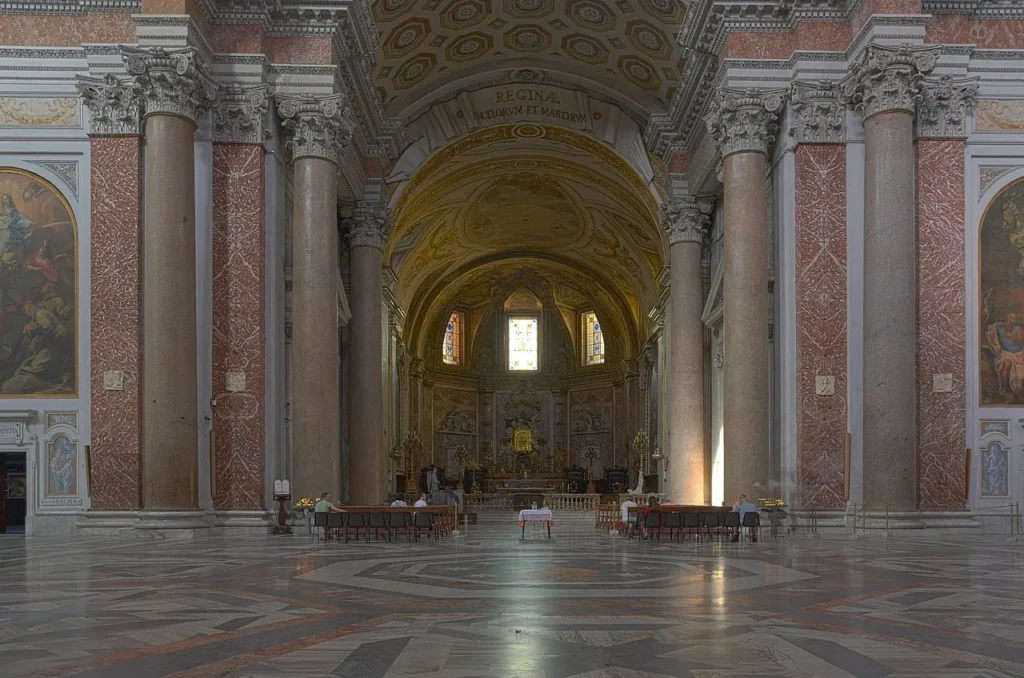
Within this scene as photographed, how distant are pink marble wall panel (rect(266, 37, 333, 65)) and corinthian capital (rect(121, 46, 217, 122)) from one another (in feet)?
7.79

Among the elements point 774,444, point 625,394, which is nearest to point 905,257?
point 774,444

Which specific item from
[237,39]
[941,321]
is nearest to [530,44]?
[237,39]

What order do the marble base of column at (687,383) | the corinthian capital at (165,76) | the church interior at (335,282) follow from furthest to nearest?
the marble base of column at (687,383) → the church interior at (335,282) → the corinthian capital at (165,76)

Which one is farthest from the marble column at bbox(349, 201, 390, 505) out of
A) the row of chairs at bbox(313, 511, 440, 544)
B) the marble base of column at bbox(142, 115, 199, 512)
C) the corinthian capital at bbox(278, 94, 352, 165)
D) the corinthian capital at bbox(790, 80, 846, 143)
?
the corinthian capital at bbox(790, 80, 846, 143)

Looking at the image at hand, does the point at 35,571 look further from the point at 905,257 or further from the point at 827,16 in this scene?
the point at 827,16

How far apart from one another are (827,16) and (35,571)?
16.6 metres

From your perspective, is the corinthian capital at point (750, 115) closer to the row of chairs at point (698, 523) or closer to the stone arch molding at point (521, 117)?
the row of chairs at point (698, 523)

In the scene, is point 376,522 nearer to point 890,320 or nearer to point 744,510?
point 744,510

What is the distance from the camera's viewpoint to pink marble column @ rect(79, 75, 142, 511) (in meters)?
19.3

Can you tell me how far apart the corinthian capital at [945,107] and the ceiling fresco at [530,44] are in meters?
7.39

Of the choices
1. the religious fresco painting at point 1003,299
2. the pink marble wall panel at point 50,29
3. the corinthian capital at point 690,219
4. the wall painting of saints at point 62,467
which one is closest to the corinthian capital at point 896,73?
the religious fresco painting at point 1003,299

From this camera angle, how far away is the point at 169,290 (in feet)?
62.3

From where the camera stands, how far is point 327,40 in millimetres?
21672

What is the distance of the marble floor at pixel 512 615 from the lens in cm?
645
